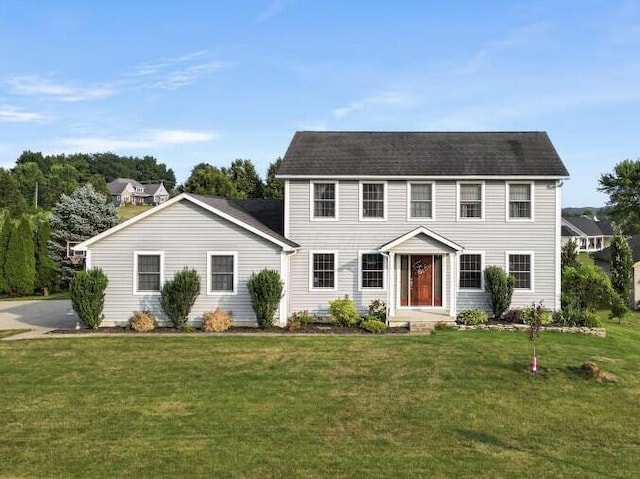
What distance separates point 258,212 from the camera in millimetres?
23781

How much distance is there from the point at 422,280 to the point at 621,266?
1901cm

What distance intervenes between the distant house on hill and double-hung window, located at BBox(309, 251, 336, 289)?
320 ft

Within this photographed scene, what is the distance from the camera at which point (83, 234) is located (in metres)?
37.1

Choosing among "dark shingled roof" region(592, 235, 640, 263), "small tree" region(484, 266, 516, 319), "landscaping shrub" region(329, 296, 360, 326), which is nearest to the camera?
"landscaping shrub" region(329, 296, 360, 326)

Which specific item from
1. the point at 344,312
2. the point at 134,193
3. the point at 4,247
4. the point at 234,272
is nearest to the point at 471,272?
the point at 344,312

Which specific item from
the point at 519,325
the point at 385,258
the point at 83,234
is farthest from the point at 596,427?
the point at 83,234

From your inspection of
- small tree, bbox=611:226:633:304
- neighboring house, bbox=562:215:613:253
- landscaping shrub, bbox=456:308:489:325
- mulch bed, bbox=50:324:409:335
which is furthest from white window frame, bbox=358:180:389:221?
neighboring house, bbox=562:215:613:253

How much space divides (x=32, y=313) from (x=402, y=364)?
1851cm

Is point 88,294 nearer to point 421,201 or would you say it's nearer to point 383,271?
point 383,271

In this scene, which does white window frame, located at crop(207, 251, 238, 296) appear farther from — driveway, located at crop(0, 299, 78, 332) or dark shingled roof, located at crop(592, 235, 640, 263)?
dark shingled roof, located at crop(592, 235, 640, 263)

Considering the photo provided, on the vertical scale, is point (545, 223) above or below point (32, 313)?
above

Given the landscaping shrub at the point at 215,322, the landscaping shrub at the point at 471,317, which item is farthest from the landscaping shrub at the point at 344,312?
the landscaping shrub at the point at 215,322

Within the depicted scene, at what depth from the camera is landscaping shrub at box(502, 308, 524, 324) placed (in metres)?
20.4

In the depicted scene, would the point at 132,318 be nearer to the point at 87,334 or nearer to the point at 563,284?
the point at 87,334
